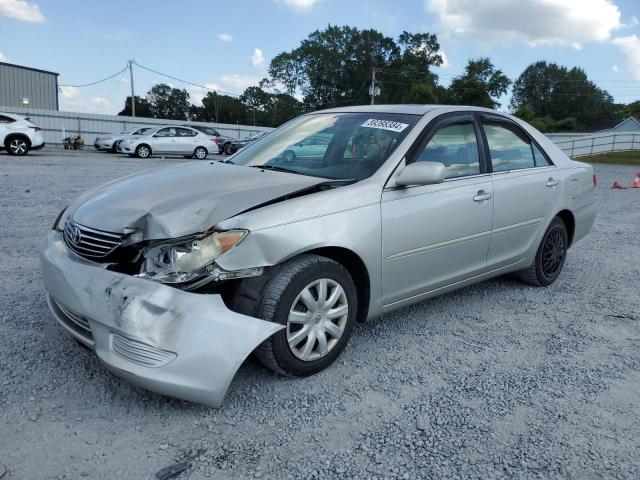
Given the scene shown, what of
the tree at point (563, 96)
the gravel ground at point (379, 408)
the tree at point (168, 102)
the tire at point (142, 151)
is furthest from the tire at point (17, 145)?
the tree at point (563, 96)

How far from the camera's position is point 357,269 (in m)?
3.10

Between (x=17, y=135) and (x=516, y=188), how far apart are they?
17251 millimetres

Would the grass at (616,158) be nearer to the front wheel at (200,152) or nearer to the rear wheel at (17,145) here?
the front wheel at (200,152)

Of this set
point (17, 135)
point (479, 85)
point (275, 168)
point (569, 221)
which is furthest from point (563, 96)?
point (275, 168)

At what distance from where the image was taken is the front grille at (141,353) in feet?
7.68

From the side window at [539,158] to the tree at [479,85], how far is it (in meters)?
72.8

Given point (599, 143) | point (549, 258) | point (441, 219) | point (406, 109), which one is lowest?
point (549, 258)

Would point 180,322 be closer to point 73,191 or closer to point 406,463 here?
point 406,463

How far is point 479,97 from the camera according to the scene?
7231cm

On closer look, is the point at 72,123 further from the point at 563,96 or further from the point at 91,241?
the point at 563,96

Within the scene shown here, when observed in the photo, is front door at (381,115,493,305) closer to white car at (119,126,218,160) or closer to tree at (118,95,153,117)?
white car at (119,126,218,160)

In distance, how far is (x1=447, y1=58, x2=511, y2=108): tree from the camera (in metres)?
72.4

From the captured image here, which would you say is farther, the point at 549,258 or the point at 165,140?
the point at 165,140

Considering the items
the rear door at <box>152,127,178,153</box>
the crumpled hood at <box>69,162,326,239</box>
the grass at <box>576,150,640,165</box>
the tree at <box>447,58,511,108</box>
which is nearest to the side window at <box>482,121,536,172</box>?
the crumpled hood at <box>69,162,326,239</box>
